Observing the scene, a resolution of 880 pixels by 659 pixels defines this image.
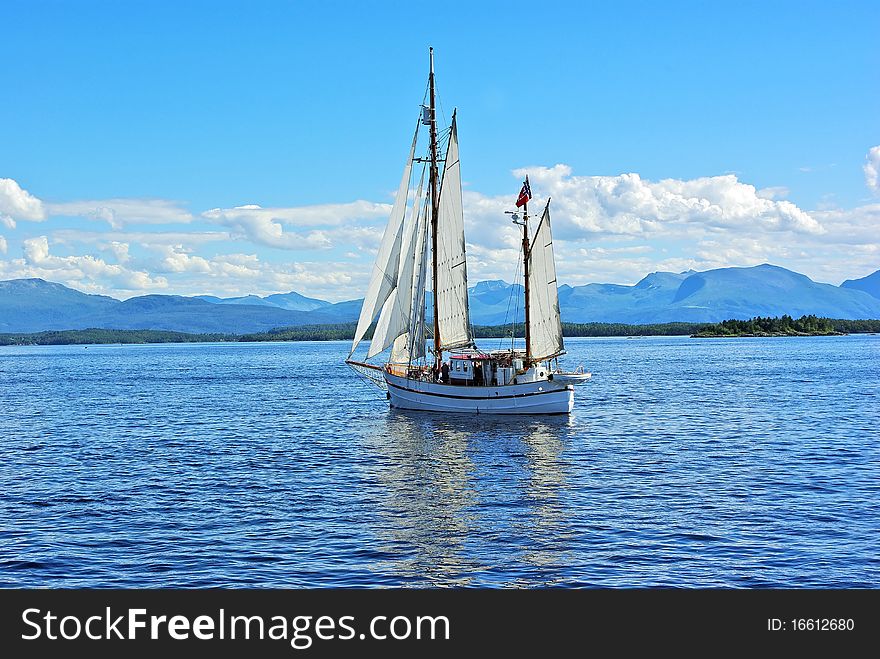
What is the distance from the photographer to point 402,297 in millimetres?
56375

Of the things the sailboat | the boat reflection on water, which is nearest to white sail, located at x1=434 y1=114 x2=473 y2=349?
the sailboat

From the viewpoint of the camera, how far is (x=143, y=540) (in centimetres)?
2414

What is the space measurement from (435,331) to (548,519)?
3382 cm

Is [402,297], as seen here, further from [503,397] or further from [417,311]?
[503,397]

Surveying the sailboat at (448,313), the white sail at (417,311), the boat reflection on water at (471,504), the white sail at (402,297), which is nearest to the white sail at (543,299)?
the sailboat at (448,313)

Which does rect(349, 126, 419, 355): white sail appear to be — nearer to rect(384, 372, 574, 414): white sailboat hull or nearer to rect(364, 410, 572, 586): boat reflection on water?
rect(384, 372, 574, 414): white sailboat hull

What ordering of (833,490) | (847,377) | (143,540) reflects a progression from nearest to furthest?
1. (143,540)
2. (833,490)
3. (847,377)

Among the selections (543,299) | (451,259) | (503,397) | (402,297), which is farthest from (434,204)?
(503,397)

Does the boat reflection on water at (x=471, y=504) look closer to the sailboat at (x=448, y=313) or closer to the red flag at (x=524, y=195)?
the sailboat at (x=448, y=313)

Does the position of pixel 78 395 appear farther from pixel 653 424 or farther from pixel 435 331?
pixel 653 424

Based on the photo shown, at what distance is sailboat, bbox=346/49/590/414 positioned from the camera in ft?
183

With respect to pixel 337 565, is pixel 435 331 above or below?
above

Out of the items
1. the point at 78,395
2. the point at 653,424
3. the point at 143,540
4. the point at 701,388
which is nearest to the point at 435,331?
the point at 653,424
